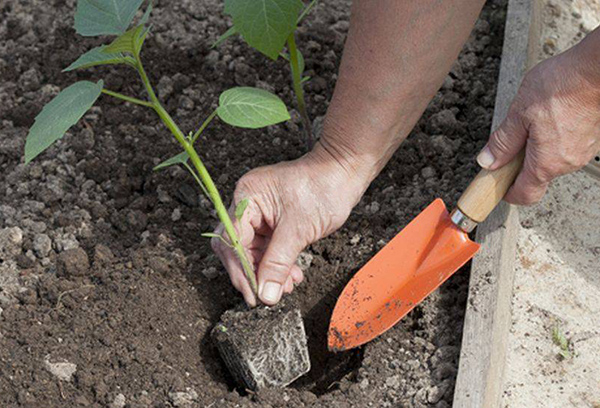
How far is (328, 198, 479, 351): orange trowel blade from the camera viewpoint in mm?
1889

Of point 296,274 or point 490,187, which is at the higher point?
point 490,187

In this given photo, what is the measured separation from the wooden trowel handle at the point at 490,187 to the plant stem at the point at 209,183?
489 millimetres

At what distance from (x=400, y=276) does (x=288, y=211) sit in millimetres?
295

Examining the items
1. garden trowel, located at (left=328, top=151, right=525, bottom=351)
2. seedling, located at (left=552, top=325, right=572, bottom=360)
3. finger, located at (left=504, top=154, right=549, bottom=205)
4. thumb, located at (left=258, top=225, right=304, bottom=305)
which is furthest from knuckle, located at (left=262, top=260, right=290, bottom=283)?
seedling, located at (left=552, top=325, right=572, bottom=360)

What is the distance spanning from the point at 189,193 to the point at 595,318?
3.34ft

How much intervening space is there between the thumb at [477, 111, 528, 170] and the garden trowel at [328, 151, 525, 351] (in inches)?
0.7

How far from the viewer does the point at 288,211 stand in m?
1.91

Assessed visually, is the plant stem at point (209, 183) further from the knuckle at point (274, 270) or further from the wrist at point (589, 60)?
the wrist at point (589, 60)

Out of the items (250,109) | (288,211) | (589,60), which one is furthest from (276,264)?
(589,60)

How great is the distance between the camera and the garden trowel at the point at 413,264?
6.09ft

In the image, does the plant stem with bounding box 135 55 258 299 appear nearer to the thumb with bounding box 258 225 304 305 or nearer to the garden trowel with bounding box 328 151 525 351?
the thumb with bounding box 258 225 304 305

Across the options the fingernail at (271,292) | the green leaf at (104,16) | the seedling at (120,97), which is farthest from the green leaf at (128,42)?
the fingernail at (271,292)

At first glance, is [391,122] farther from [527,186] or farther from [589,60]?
[589,60]

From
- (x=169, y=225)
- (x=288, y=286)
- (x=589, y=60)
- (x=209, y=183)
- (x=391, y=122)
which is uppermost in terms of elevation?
(x=589, y=60)
